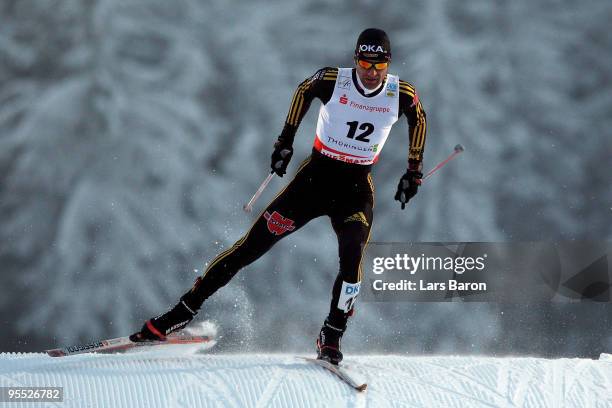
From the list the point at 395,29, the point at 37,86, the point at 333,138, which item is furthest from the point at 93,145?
the point at 333,138

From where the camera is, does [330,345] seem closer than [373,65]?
No

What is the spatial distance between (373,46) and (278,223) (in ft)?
3.27

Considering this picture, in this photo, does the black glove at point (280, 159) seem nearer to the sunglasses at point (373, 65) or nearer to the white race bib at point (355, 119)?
the white race bib at point (355, 119)

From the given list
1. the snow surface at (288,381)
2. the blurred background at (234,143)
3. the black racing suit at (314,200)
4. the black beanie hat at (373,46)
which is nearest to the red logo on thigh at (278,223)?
the black racing suit at (314,200)

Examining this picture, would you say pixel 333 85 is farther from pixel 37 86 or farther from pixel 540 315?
pixel 540 315

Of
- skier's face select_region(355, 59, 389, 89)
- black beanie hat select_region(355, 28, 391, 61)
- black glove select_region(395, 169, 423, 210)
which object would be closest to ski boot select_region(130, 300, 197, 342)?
black glove select_region(395, 169, 423, 210)

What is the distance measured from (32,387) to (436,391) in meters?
1.82

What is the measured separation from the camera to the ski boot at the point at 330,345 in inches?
156

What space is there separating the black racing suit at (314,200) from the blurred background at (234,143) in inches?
135

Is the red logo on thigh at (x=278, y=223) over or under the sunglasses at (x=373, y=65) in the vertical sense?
under

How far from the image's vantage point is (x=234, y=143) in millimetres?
7707

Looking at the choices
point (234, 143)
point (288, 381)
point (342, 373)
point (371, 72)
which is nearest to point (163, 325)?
point (288, 381)

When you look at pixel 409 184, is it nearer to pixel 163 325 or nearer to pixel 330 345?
pixel 330 345

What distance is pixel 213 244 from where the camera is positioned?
774cm
